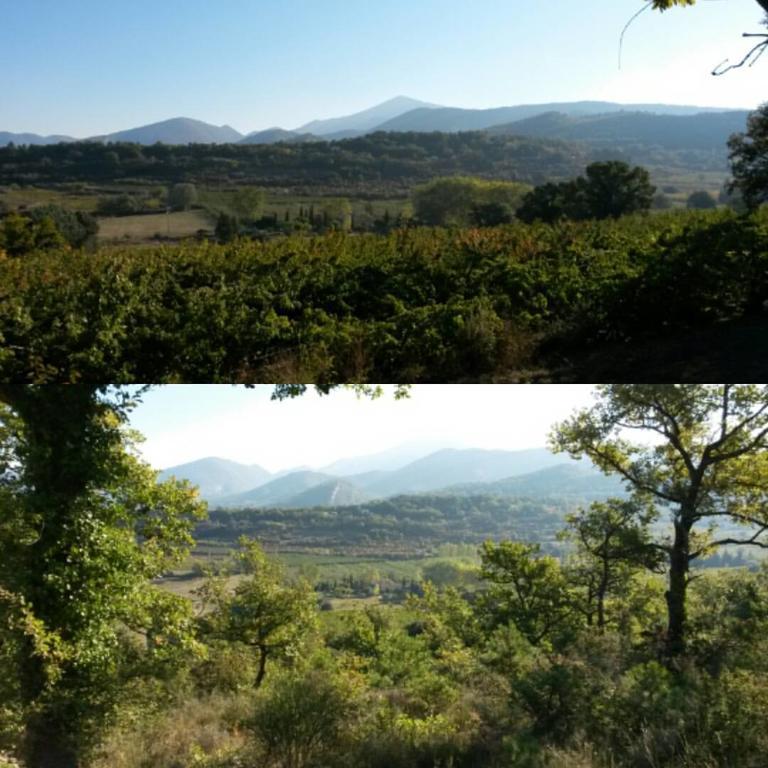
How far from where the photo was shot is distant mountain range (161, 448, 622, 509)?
842 cm

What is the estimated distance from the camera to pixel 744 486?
7547mm

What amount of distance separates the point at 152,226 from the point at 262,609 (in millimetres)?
19238

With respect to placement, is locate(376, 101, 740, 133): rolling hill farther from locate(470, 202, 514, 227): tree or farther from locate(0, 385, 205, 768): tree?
locate(0, 385, 205, 768): tree

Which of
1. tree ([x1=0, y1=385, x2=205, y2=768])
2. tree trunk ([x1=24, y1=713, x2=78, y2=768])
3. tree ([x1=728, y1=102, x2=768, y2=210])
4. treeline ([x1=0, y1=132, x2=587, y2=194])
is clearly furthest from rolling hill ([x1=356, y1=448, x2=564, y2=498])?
treeline ([x1=0, y1=132, x2=587, y2=194])

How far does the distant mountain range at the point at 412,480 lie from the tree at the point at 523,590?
0.79m

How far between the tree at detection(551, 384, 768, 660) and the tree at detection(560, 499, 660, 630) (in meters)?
0.19

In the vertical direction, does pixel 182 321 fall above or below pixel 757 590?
above

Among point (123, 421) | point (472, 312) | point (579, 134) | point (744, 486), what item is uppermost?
point (579, 134)

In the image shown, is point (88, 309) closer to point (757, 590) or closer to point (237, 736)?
point (237, 736)

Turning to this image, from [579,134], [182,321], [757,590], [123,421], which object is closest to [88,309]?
[182,321]

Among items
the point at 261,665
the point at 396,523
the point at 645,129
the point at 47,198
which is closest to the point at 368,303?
the point at 261,665

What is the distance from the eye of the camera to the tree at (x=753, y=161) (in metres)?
17.0

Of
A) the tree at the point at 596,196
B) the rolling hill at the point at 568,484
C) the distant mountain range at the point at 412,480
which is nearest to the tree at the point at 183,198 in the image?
the tree at the point at 596,196

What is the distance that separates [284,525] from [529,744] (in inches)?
169
